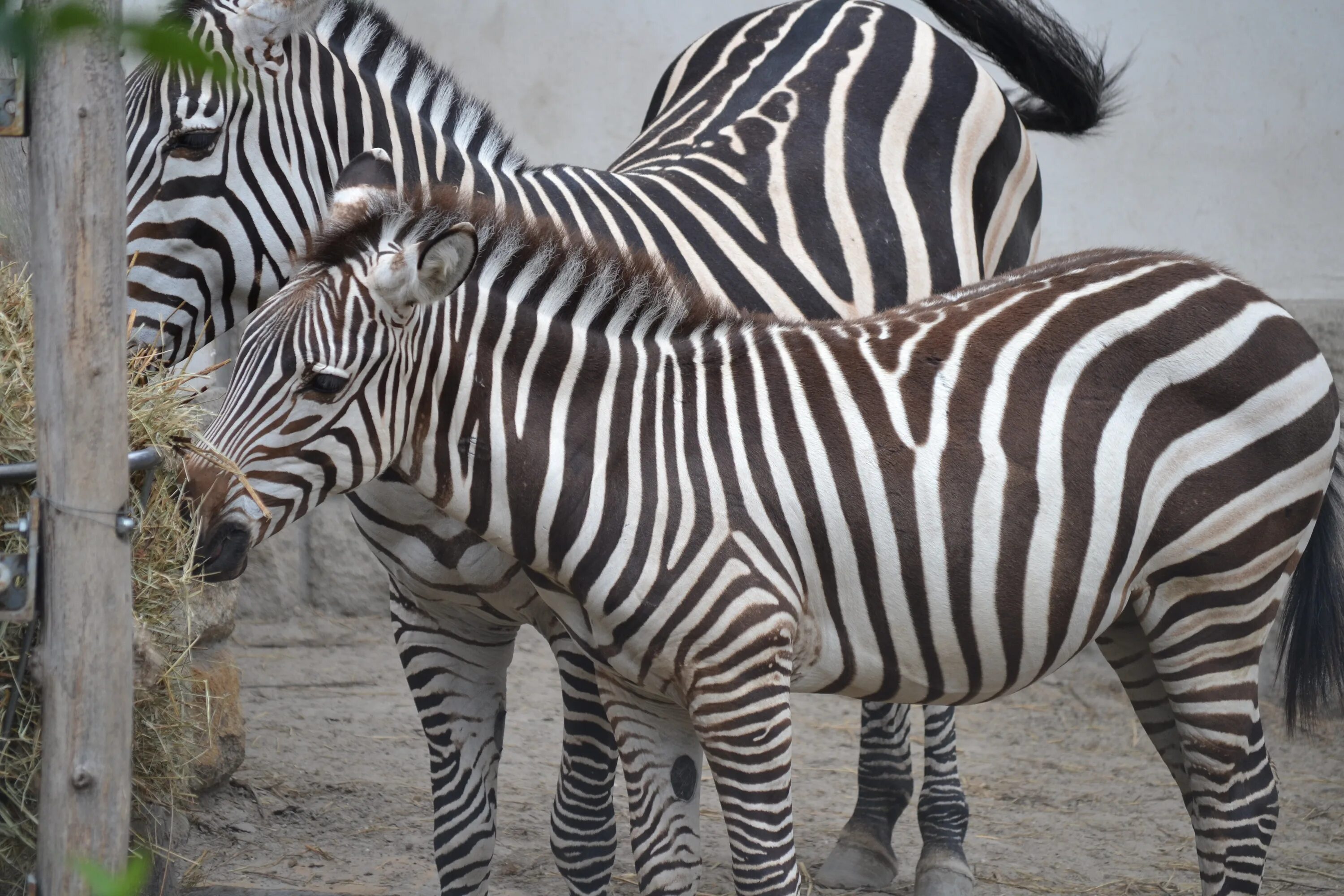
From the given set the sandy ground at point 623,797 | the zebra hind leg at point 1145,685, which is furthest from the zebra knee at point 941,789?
the zebra hind leg at point 1145,685

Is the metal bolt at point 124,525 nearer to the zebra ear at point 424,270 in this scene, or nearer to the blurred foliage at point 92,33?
the zebra ear at point 424,270

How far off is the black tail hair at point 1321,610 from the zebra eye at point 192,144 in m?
2.91

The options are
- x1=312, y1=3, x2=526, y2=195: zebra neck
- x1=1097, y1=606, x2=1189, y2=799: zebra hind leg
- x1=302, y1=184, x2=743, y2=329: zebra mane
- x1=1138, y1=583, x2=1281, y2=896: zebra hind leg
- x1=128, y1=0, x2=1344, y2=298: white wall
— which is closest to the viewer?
x1=302, y1=184, x2=743, y2=329: zebra mane

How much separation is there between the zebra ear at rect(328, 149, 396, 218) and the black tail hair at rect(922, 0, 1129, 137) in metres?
2.39

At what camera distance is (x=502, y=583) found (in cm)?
311

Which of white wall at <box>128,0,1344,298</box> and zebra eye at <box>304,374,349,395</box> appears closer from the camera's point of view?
zebra eye at <box>304,374,349,395</box>

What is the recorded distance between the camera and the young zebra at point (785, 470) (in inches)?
101

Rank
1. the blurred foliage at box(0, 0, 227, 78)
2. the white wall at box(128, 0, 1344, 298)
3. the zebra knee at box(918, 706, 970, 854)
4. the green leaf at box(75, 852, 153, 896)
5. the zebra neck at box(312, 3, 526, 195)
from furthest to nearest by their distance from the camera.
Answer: the white wall at box(128, 0, 1344, 298) < the zebra knee at box(918, 706, 970, 854) < the zebra neck at box(312, 3, 526, 195) < the green leaf at box(75, 852, 153, 896) < the blurred foliage at box(0, 0, 227, 78)

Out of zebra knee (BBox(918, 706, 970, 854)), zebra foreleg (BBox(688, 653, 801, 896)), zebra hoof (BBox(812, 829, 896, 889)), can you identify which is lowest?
zebra hoof (BBox(812, 829, 896, 889))

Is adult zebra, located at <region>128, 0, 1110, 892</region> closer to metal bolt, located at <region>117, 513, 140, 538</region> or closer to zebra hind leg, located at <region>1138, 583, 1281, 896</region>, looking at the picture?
metal bolt, located at <region>117, 513, 140, 538</region>

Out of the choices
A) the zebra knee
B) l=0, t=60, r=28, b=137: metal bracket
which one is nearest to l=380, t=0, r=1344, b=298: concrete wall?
the zebra knee

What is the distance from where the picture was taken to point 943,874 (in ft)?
13.1

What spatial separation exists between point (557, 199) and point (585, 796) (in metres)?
1.58

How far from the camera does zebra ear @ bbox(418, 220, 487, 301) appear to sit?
2.48 m
